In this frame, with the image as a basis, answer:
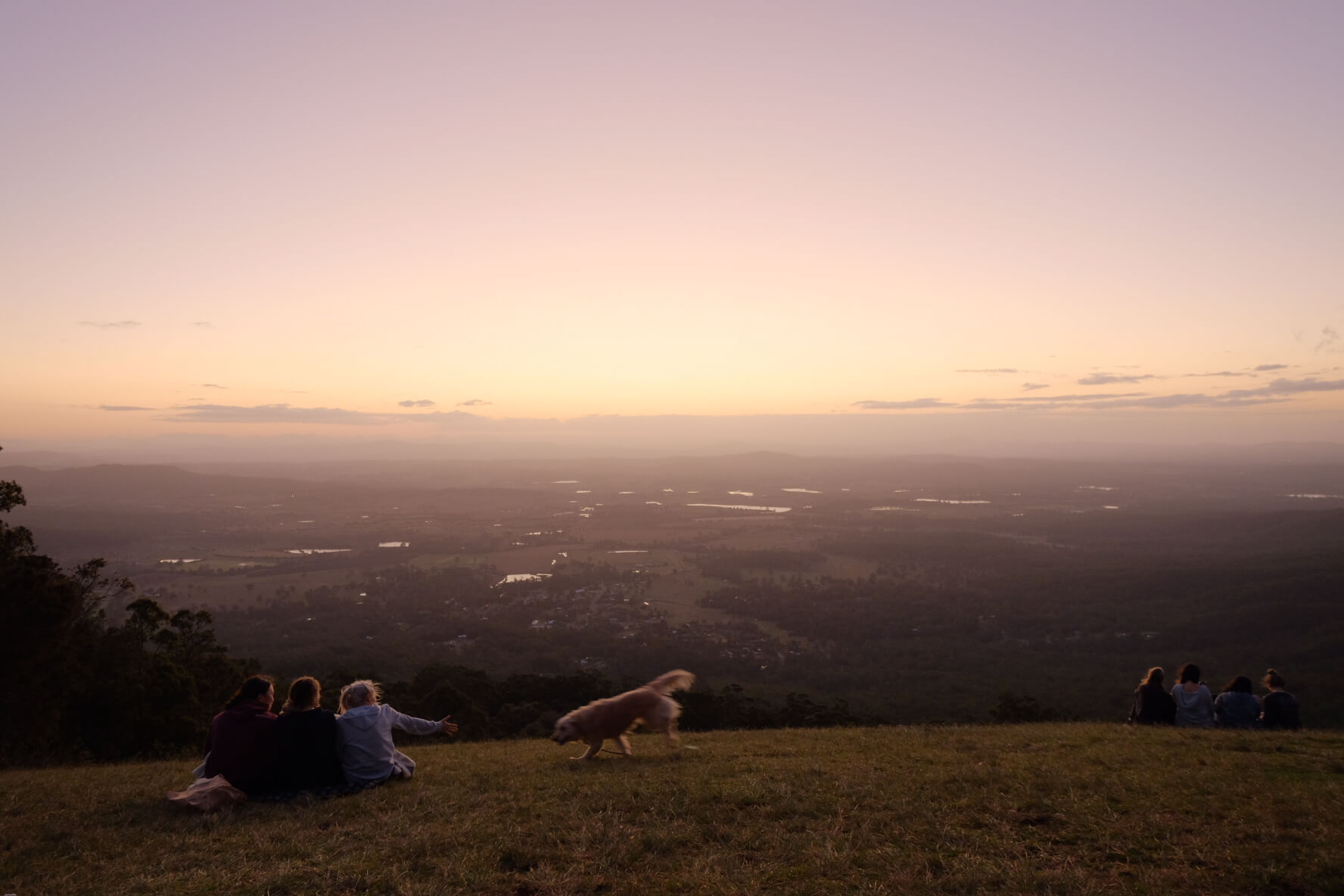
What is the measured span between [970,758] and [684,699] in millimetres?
16804

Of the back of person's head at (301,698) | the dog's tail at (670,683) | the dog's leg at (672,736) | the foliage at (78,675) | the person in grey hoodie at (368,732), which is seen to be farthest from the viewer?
the foliage at (78,675)

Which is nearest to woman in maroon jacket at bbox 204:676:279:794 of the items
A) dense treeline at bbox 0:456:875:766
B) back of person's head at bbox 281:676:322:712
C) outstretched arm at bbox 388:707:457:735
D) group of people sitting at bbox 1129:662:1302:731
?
back of person's head at bbox 281:676:322:712

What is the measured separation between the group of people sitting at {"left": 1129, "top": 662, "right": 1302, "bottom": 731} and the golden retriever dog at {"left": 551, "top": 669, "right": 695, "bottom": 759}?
9.03 meters

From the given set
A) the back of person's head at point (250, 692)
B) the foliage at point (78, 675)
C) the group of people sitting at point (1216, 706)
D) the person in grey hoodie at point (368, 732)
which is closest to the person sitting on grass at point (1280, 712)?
the group of people sitting at point (1216, 706)

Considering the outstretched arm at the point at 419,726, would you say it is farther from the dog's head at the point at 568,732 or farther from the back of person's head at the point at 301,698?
the dog's head at the point at 568,732

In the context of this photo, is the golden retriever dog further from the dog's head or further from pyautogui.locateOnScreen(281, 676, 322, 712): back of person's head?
pyautogui.locateOnScreen(281, 676, 322, 712): back of person's head

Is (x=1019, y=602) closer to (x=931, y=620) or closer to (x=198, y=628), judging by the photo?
(x=931, y=620)

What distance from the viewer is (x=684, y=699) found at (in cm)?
2539

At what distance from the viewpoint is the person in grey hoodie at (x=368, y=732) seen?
8477 millimetres

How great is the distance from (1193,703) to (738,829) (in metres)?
10.6

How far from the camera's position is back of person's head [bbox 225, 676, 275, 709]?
26.7ft

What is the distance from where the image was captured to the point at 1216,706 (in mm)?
12680

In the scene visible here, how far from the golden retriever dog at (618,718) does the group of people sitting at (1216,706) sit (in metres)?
9.03

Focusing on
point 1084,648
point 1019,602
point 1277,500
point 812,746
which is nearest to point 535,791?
point 812,746
